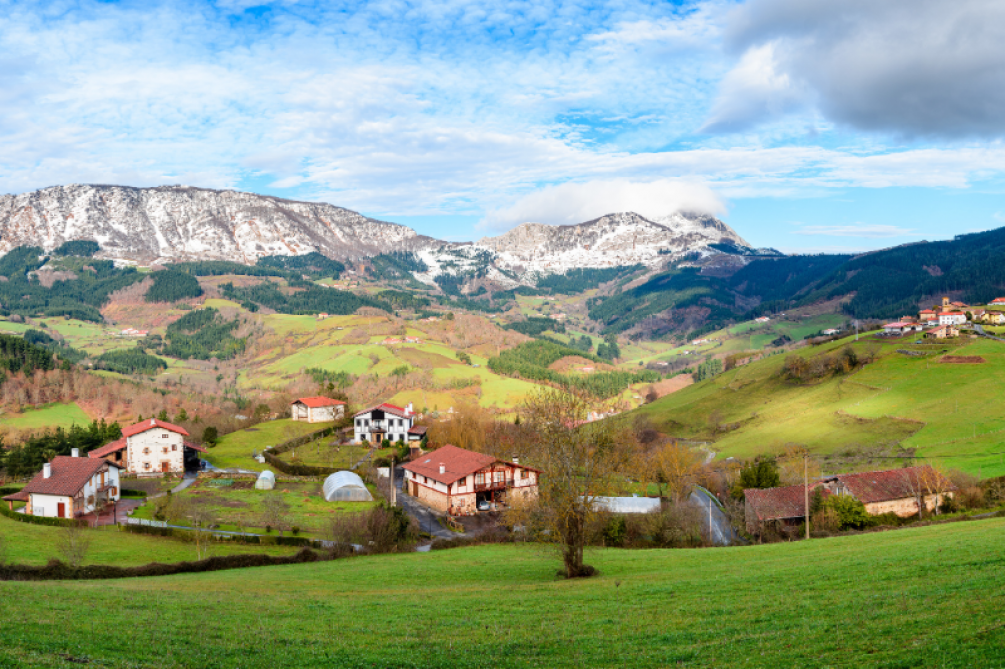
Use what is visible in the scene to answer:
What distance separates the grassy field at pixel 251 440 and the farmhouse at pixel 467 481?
976 inches

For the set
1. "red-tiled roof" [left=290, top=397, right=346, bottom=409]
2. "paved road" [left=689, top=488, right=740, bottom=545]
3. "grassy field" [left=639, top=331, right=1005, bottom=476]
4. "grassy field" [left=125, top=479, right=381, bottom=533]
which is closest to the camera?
"grassy field" [left=125, top=479, right=381, bottom=533]

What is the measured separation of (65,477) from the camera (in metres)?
58.2

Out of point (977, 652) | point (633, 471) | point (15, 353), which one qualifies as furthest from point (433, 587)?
point (15, 353)

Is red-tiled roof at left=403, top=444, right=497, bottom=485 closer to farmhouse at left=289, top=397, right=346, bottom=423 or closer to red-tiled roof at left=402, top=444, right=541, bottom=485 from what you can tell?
red-tiled roof at left=402, top=444, right=541, bottom=485

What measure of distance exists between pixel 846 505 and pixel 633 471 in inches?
1215

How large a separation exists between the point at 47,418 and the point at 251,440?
51.1m

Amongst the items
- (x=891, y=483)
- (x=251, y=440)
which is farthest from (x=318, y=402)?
(x=891, y=483)

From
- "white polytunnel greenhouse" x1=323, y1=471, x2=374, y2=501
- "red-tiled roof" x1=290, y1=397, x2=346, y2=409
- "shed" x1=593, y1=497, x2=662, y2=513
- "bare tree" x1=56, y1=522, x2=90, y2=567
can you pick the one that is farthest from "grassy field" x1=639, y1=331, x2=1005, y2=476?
"bare tree" x1=56, y1=522, x2=90, y2=567

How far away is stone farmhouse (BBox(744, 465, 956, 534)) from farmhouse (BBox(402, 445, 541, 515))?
22.5 m

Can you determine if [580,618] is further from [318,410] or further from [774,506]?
[318,410]

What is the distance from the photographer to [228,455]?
298 feet

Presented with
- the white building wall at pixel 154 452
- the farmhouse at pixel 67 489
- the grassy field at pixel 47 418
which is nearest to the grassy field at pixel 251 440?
the white building wall at pixel 154 452

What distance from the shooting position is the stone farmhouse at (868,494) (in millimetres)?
57000

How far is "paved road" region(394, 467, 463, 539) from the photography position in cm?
5672
